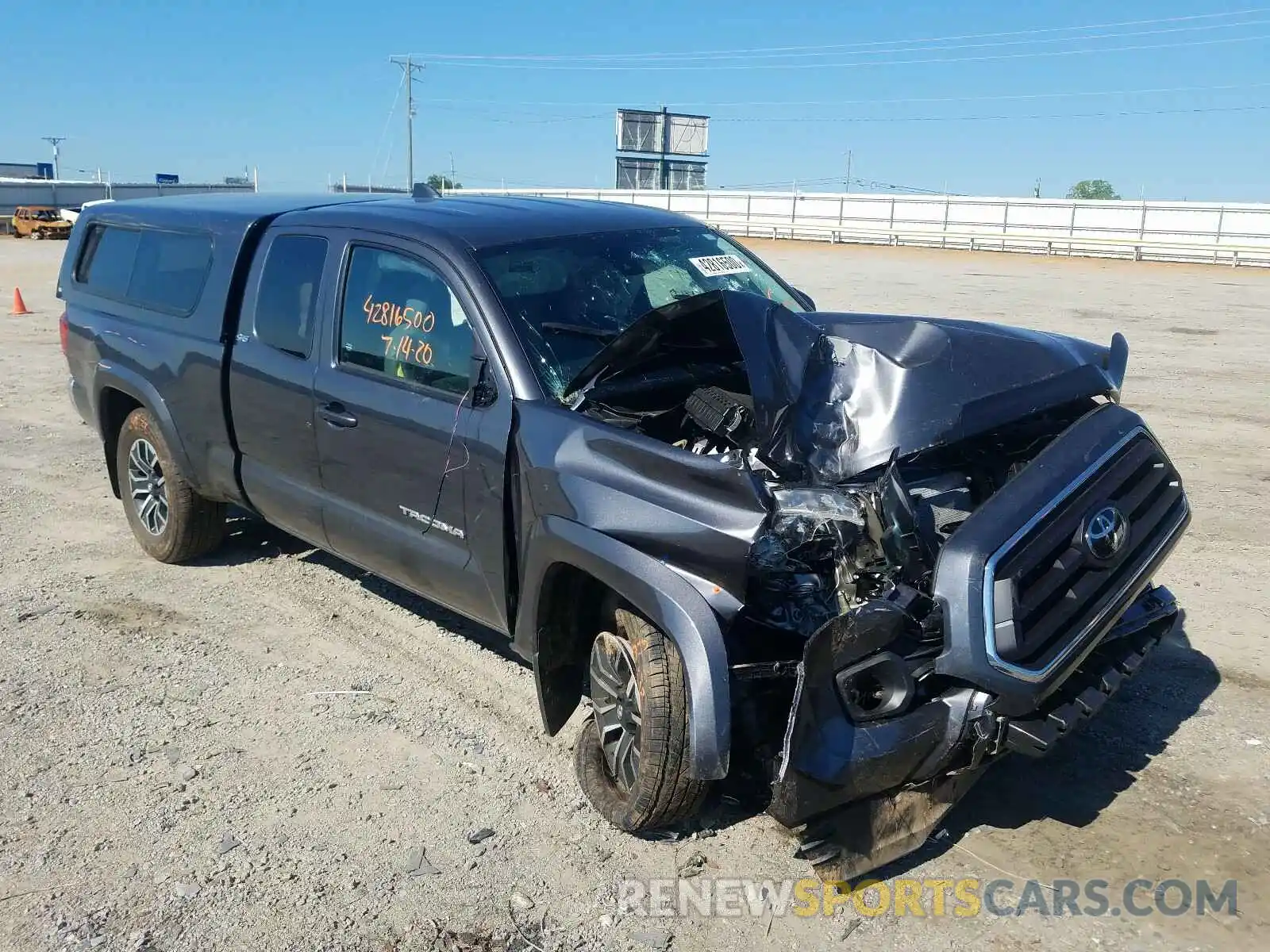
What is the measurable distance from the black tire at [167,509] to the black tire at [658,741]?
11.1 feet

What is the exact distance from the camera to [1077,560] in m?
3.20

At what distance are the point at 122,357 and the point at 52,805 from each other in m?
2.84

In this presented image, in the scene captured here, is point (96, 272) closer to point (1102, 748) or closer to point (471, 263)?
point (471, 263)

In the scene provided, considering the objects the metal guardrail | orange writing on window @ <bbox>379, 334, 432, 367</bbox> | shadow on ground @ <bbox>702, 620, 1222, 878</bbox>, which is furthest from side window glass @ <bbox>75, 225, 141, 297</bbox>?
the metal guardrail

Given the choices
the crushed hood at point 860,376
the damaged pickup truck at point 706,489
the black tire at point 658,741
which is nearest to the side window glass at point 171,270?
the damaged pickup truck at point 706,489

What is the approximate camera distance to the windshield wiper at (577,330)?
4.12 metres

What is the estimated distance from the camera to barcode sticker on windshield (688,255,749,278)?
16.0 feet

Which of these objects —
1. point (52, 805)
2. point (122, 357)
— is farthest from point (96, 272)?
point (52, 805)

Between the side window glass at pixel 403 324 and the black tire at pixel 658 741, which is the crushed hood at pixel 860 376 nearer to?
the side window glass at pixel 403 324

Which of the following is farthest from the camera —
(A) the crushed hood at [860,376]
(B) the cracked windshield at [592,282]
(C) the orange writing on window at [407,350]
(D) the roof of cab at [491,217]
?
(D) the roof of cab at [491,217]

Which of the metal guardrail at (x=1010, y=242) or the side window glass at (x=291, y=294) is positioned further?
the metal guardrail at (x=1010, y=242)

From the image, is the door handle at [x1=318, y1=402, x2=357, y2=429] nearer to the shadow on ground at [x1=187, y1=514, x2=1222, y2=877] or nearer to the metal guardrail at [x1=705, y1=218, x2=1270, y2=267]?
the shadow on ground at [x1=187, y1=514, x2=1222, y2=877]

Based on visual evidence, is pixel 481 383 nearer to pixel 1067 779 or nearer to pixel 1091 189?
pixel 1067 779

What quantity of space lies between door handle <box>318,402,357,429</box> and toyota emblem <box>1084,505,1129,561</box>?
111 inches
